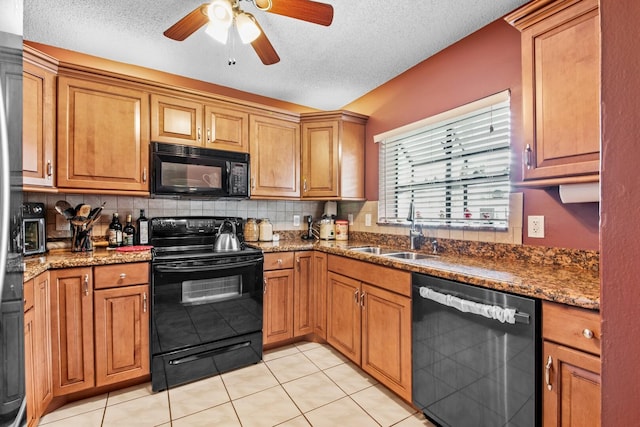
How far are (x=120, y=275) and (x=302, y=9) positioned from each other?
1846mm

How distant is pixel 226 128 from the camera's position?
2.54m

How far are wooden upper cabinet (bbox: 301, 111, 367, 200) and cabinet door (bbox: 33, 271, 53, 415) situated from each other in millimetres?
1991

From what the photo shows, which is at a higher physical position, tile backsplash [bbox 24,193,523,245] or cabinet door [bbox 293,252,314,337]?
tile backsplash [bbox 24,193,523,245]

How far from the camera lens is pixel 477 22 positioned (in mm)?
1882

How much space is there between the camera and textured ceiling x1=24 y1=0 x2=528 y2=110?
1745 millimetres

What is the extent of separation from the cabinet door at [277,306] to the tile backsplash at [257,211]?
2.54 ft

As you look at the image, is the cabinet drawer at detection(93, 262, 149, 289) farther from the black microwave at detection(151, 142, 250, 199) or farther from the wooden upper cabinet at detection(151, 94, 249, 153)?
the wooden upper cabinet at detection(151, 94, 249, 153)

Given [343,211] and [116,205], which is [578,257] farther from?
[116,205]

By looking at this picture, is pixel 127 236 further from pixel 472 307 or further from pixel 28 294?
pixel 472 307

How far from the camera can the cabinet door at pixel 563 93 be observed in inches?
47.6

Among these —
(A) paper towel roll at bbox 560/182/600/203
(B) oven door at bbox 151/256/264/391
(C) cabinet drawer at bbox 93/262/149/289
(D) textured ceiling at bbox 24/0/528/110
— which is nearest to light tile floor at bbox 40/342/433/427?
(B) oven door at bbox 151/256/264/391

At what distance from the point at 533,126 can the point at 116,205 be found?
2838 millimetres

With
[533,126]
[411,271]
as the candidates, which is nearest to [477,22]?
[533,126]

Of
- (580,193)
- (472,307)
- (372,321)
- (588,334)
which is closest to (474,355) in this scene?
(472,307)
